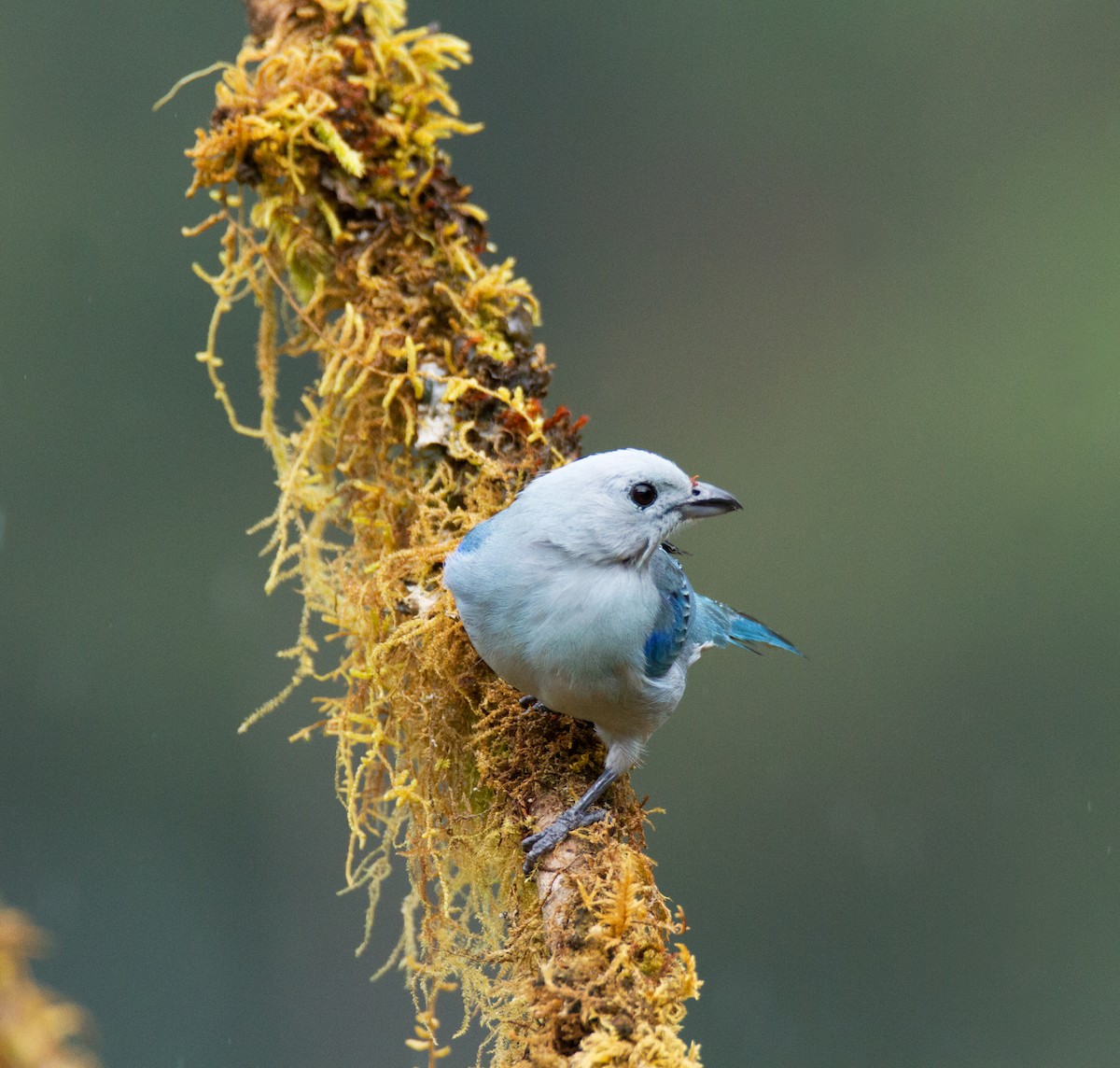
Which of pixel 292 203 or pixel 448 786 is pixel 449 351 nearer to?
pixel 292 203

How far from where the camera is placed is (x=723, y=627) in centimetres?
277

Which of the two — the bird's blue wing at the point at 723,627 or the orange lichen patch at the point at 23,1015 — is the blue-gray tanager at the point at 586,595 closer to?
the bird's blue wing at the point at 723,627

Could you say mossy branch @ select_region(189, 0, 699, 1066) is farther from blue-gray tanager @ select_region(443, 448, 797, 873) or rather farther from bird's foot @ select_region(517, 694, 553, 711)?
blue-gray tanager @ select_region(443, 448, 797, 873)

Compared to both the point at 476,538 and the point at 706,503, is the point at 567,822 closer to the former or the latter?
the point at 476,538

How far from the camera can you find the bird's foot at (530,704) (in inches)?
98.3

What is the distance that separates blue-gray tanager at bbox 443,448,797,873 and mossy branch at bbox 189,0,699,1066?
19 centimetres

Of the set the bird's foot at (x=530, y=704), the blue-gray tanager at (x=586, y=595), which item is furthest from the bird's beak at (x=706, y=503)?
the bird's foot at (x=530, y=704)

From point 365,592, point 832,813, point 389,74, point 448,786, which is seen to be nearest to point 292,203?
point 389,74

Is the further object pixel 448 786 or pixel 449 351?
pixel 449 351

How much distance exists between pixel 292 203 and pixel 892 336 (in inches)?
119

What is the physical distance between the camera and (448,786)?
8.48ft

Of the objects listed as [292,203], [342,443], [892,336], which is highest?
[892,336]

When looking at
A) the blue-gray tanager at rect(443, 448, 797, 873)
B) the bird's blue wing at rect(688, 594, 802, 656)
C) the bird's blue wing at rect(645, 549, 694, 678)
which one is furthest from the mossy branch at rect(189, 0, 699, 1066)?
the bird's blue wing at rect(688, 594, 802, 656)

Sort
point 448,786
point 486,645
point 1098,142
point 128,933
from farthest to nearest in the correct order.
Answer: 1. point 1098,142
2. point 128,933
3. point 448,786
4. point 486,645
